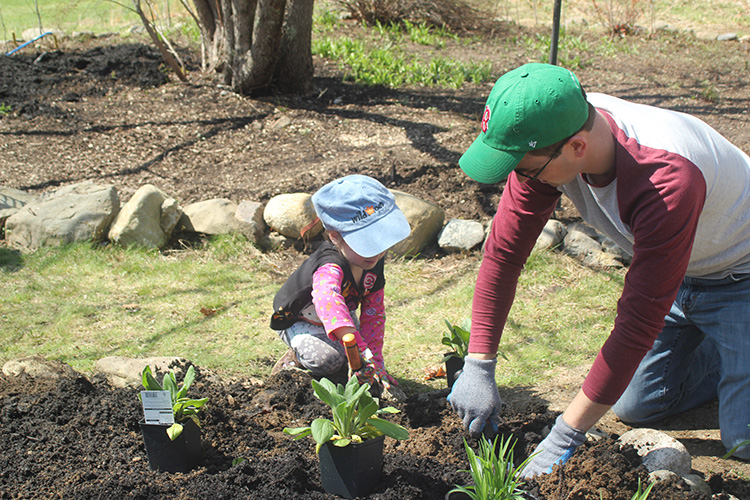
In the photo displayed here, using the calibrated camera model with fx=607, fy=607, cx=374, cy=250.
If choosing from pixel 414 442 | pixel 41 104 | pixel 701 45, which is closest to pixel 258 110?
pixel 41 104

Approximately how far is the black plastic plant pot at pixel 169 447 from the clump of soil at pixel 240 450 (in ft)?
0.13

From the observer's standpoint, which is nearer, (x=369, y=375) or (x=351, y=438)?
(x=351, y=438)

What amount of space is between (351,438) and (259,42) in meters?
5.54

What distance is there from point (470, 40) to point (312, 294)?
8.49 metres

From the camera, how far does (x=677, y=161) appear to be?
1896 mm

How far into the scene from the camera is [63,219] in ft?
15.9

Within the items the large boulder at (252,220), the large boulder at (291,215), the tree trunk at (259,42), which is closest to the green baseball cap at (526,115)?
the large boulder at (291,215)

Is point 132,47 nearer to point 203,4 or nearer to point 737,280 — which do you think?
point 203,4

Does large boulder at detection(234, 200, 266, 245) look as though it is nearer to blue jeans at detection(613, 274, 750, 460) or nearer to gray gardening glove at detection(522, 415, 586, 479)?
blue jeans at detection(613, 274, 750, 460)

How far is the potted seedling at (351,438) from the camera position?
6.53ft

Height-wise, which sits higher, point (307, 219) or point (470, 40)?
point (470, 40)

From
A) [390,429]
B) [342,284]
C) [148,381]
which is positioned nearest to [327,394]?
[390,429]

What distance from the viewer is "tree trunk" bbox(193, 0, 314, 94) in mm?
6508

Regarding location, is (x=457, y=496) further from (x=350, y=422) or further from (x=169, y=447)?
(x=169, y=447)
